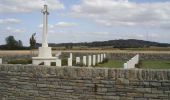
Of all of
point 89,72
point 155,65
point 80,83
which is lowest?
point 155,65

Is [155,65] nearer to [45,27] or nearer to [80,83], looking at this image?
[45,27]

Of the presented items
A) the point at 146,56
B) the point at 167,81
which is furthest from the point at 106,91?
the point at 146,56

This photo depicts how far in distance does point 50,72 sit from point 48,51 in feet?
32.5

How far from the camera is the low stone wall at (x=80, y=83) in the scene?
735 centimetres

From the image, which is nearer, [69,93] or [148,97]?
[148,97]

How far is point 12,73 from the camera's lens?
9.50 meters

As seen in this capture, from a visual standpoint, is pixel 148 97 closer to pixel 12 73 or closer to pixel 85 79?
pixel 85 79

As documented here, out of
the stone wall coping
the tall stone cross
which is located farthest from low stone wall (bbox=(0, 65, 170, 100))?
the tall stone cross

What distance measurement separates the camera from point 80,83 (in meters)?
8.19

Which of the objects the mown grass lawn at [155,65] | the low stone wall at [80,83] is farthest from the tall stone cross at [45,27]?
the low stone wall at [80,83]

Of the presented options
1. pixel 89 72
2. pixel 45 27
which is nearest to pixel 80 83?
pixel 89 72

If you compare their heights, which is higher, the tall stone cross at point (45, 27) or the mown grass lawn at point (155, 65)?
the tall stone cross at point (45, 27)

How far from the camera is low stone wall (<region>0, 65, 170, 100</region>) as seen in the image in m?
7.35

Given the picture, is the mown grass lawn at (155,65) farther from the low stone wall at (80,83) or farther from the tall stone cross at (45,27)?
the low stone wall at (80,83)
